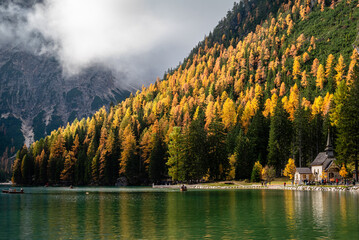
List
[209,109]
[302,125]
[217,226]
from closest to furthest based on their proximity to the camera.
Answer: [217,226], [302,125], [209,109]

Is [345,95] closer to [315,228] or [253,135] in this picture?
[253,135]

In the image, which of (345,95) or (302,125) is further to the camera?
(302,125)

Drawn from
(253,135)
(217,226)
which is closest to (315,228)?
(217,226)

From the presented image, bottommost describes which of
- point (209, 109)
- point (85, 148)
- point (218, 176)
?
point (218, 176)

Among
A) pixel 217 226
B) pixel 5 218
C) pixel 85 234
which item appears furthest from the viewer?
pixel 5 218

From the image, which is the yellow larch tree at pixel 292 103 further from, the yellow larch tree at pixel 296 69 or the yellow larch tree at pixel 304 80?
the yellow larch tree at pixel 296 69

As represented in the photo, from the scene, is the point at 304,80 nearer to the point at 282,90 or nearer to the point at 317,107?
the point at 282,90

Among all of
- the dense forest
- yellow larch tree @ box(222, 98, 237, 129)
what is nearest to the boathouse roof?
the dense forest

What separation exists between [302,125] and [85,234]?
94065mm

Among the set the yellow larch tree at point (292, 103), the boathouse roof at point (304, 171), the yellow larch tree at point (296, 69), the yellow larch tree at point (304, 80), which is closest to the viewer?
the boathouse roof at point (304, 171)

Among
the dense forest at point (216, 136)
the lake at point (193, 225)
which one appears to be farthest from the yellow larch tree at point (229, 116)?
the lake at point (193, 225)

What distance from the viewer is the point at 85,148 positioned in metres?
169

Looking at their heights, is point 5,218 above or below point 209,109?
below

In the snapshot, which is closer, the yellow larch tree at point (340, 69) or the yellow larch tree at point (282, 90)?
the yellow larch tree at point (340, 69)
